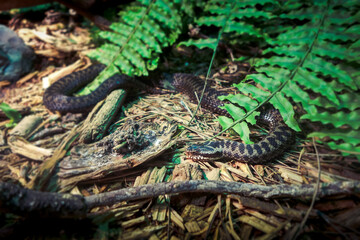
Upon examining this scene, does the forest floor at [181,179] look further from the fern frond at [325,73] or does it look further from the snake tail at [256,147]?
the fern frond at [325,73]

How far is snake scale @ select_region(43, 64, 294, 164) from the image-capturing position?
105 inches

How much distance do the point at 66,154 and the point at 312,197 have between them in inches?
83.4

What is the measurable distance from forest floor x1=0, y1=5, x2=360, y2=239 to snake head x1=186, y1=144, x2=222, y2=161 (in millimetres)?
77

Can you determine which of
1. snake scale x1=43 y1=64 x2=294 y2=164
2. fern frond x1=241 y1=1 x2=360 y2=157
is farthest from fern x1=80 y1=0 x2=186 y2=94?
fern frond x1=241 y1=1 x2=360 y2=157

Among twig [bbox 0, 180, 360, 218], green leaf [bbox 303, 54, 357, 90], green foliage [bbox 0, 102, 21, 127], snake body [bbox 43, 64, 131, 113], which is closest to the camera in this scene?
twig [bbox 0, 180, 360, 218]

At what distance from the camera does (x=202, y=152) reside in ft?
8.91

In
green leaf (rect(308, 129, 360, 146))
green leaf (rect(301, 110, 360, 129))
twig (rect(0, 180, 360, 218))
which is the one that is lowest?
twig (rect(0, 180, 360, 218))

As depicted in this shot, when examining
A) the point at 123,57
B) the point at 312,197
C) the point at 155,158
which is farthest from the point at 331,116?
the point at 123,57

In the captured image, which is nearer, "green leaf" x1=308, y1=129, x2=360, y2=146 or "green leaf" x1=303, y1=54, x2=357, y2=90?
"green leaf" x1=308, y1=129, x2=360, y2=146

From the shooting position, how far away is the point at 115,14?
500 centimetres

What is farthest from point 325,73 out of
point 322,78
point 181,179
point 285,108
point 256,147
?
point 181,179

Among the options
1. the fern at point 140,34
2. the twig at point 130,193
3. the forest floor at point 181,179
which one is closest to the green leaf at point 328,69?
the forest floor at point 181,179

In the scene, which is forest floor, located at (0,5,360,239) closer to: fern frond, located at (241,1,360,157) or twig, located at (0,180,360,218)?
twig, located at (0,180,360,218)

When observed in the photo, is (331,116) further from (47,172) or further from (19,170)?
(19,170)
